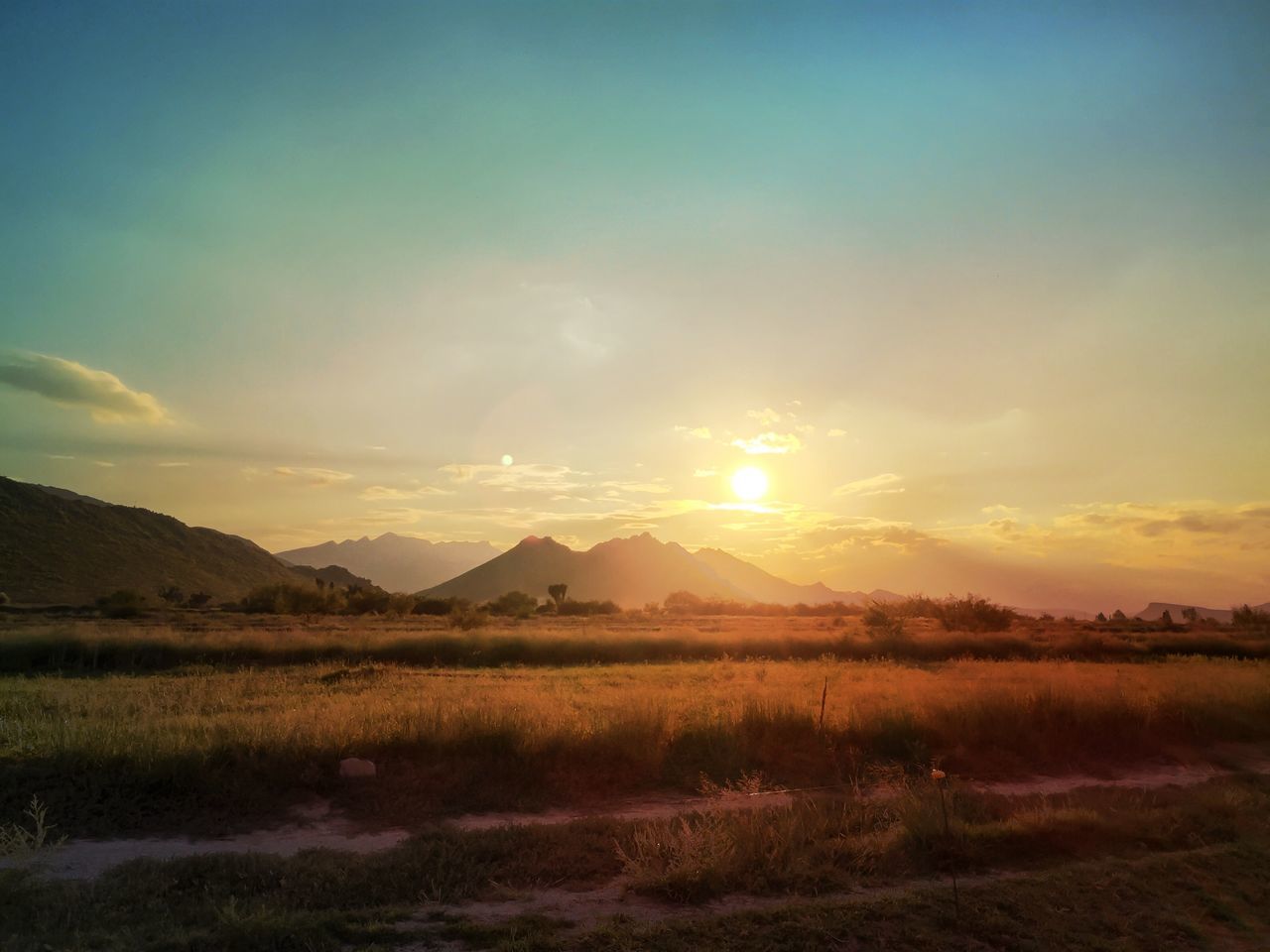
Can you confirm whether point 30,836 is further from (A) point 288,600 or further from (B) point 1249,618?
(B) point 1249,618

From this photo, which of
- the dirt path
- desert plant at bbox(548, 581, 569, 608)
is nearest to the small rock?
the dirt path

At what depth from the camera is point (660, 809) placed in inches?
472

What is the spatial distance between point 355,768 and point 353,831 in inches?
69.5

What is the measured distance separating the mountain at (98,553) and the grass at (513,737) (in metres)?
61.5

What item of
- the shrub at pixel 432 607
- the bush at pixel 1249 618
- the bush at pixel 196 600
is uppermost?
the bush at pixel 1249 618

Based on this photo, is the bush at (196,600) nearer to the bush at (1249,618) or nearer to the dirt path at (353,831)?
the dirt path at (353,831)

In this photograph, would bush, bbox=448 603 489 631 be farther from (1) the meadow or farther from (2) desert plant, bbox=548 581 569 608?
(2) desert plant, bbox=548 581 569 608

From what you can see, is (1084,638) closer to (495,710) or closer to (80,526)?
(495,710)

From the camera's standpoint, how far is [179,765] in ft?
38.1

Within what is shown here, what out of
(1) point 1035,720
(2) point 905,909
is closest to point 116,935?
(2) point 905,909

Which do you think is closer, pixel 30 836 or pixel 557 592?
pixel 30 836

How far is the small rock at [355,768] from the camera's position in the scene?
12.3 meters

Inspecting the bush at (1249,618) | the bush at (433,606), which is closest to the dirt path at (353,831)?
the bush at (1249,618)

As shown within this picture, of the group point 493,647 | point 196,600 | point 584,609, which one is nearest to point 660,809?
point 493,647
